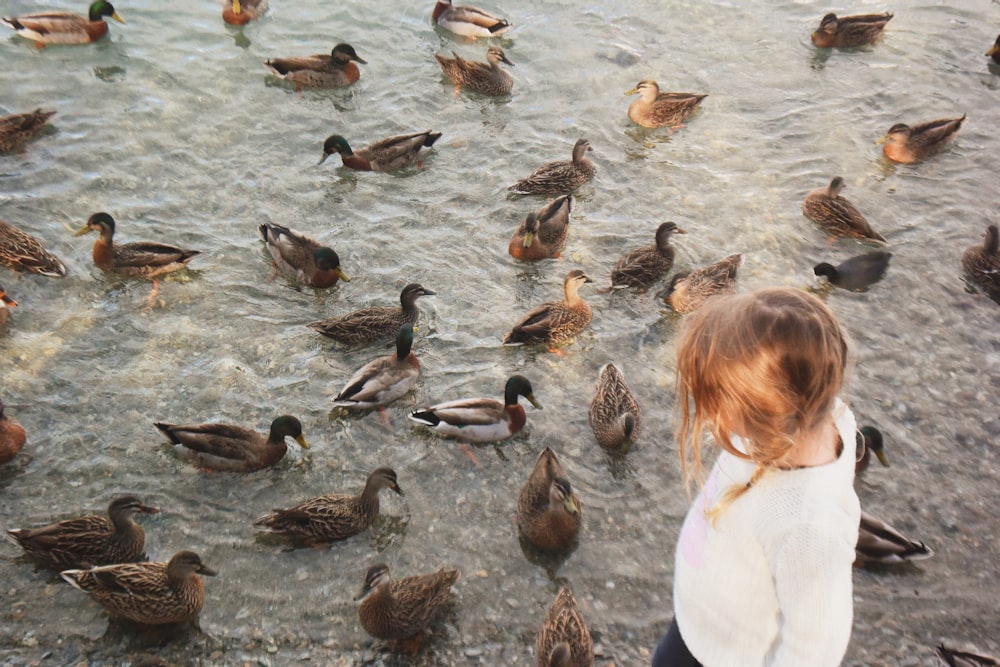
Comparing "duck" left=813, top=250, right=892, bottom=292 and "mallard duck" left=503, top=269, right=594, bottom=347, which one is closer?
"mallard duck" left=503, top=269, right=594, bottom=347

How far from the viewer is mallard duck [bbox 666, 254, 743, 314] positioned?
712cm

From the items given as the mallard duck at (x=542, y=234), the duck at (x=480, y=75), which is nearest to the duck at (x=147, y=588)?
the mallard duck at (x=542, y=234)

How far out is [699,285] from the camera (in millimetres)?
7145

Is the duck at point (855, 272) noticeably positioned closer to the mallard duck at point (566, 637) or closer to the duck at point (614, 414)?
the duck at point (614, 414)

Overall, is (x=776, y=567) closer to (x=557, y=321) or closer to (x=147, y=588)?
(x=147, y=588)

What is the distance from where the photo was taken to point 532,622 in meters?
4.70

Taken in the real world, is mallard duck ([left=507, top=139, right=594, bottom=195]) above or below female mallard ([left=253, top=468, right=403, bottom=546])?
above

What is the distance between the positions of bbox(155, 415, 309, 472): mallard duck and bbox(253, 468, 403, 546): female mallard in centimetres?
45

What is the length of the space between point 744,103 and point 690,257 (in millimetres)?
3398

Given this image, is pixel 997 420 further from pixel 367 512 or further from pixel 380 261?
pixel 380 261

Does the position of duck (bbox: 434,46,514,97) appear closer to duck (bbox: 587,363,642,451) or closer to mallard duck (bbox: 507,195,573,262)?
mallard duck (bbox: 507,195,573,262)

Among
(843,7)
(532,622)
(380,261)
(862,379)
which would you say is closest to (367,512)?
(532,622)

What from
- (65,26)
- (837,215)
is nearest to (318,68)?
(65,26)

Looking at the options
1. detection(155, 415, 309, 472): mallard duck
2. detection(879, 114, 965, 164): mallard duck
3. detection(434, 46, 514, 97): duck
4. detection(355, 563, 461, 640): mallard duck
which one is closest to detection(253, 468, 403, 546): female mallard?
detection(155, 415, 309, 472): mallard duck
